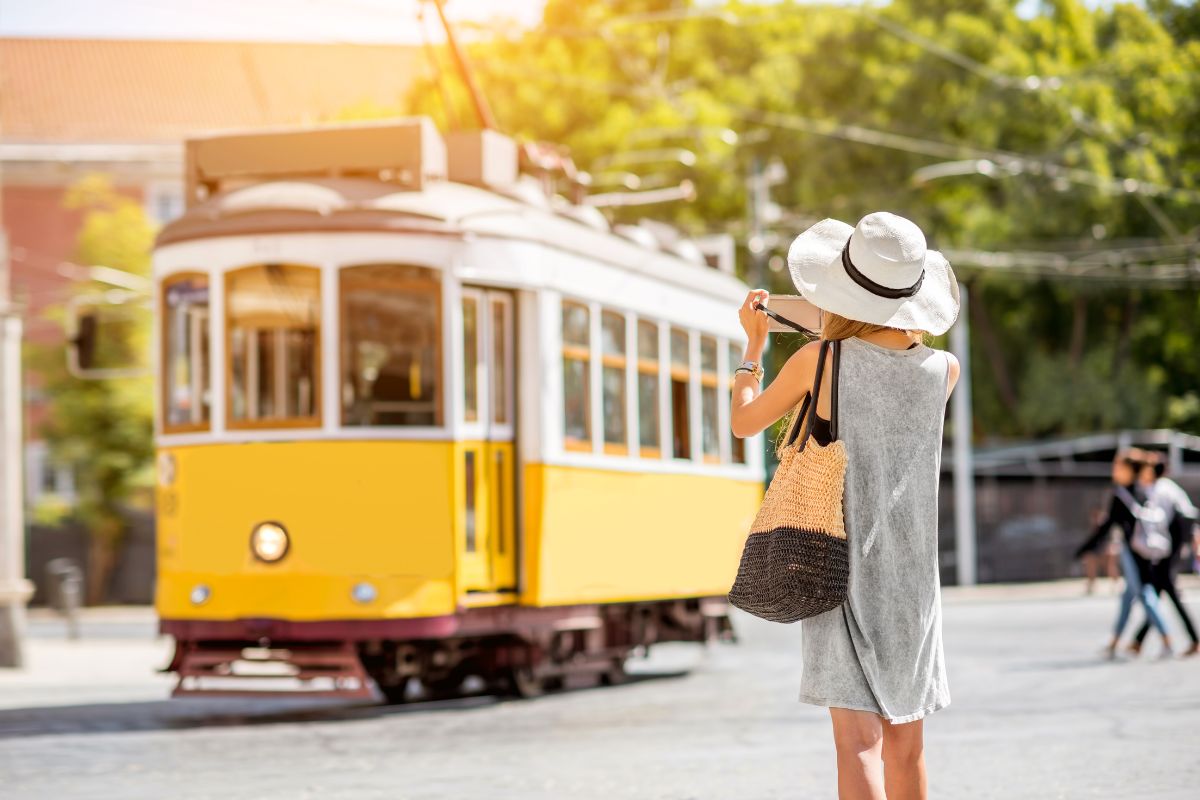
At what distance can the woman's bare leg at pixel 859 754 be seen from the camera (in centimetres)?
485

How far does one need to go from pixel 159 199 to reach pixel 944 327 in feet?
157

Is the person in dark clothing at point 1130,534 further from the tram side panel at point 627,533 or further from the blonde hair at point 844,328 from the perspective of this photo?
the blonde hair at point 844,328

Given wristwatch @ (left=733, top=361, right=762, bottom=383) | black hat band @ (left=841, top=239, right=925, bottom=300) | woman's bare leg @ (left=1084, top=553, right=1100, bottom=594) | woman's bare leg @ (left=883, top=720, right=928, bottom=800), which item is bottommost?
woman's bare leg @ (left=1084, top=553, right=1100, bottom=594)

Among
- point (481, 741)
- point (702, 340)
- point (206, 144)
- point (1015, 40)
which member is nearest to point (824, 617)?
point (481, 741)

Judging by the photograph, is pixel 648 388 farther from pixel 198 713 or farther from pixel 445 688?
pixel 198 713

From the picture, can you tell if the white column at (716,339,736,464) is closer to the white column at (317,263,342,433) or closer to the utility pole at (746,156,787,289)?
the white column at (317,263,342,433)

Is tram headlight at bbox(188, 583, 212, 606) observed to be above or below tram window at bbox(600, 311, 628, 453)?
below

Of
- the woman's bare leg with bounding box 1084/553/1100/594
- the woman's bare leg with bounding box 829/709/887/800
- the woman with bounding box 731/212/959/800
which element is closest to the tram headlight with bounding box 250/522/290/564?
the woman with bounding box 731/212/959/800

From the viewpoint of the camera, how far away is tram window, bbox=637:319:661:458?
14459 mm

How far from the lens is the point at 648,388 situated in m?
14.7

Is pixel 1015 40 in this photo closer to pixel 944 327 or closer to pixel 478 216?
pixel 478 216

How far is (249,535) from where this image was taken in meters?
12.3

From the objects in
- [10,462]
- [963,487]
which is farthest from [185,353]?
[963,487]

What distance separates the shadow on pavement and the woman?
754 centimetres
